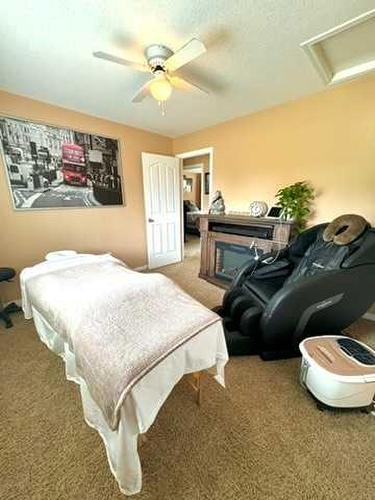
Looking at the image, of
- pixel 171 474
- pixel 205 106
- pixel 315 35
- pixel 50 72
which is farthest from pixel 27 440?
pixel 205 106

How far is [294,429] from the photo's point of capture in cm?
119

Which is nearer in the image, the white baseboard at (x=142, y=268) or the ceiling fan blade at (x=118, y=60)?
the ceiling fan blade at (x=118, y=60)

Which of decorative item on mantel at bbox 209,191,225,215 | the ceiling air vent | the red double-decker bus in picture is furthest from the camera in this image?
decorative item on mantel at bbox 209,191,225,215

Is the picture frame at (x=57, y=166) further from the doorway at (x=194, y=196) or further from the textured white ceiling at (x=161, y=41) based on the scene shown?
the doorway at (x=194, y=196)

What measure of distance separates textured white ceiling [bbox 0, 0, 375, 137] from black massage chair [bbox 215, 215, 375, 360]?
1456mm

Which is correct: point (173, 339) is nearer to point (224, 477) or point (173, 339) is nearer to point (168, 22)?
point (224, 477)

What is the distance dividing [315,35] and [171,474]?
9.37ft

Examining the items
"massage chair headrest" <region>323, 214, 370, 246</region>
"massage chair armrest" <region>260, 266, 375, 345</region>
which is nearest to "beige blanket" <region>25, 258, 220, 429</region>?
"massage chair armrest" <region>260, 266, 375, 345</region>

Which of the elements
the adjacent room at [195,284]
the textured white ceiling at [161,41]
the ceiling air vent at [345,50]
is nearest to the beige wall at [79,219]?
the adjacent room at [195,284]

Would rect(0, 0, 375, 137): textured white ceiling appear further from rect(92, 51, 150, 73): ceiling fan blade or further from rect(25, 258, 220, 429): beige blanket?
rect(25, 258, 220, 429): beige blanket

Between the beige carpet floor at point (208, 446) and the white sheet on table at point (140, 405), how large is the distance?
0.25 metres

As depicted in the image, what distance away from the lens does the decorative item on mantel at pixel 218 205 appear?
3188mm

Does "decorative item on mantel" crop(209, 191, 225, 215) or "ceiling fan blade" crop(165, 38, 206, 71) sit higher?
"ceiling fan blade" crop(165, 38, 206, 71)

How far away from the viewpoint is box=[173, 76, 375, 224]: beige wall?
2.12 meters
